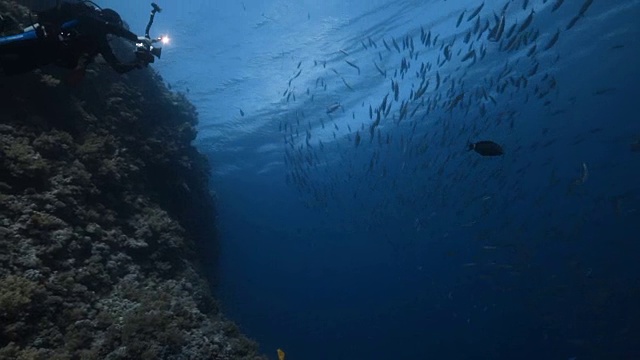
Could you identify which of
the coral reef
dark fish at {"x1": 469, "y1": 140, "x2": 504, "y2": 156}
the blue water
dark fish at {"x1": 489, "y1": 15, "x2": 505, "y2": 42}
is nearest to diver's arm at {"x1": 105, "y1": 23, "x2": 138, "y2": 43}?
the coral reef

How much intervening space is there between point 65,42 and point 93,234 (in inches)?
136

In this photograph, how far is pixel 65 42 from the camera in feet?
15.6

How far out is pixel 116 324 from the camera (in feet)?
16.9

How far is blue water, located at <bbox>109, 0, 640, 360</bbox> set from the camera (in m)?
20.1

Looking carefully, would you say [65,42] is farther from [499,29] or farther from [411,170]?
[411,170]

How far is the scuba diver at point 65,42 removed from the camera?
15.5 feet

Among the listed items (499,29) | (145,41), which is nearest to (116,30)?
(145,41)

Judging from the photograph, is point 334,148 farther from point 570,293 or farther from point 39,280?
point 39,280

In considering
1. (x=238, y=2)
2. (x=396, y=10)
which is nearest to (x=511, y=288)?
(x=396, y=10)

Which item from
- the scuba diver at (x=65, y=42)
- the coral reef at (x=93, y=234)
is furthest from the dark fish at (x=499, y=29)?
the coral reef at (x=93, y=234)

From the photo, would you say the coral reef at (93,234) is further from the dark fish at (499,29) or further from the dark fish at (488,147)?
the dark fish at (499,29)

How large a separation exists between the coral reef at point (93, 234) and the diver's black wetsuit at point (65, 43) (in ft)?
5.81

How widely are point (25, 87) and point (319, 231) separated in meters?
48.4

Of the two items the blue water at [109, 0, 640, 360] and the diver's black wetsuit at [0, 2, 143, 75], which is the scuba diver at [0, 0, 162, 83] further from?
the blue water at [109, 0, 640, 360]
